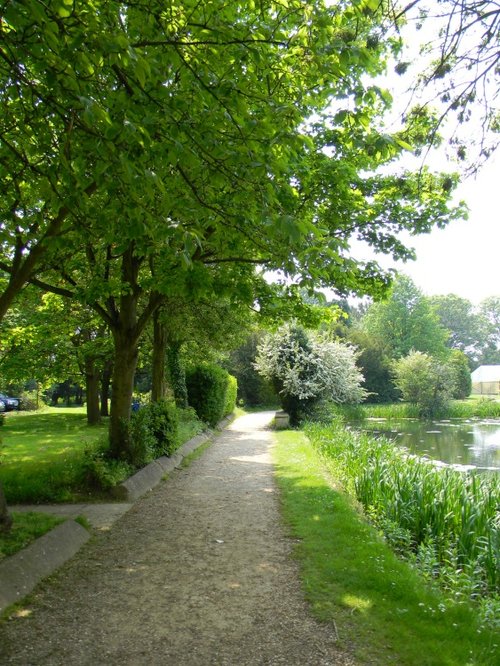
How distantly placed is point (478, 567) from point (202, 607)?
9.11 ft

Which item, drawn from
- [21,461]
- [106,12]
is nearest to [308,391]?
[21,461]

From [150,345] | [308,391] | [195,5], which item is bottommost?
[308,391]

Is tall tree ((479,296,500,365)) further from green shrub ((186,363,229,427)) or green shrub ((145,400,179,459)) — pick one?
green shrub ((145,400,179,459))

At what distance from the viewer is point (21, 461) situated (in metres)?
11.5

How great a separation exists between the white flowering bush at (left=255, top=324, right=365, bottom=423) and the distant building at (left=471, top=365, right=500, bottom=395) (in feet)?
165

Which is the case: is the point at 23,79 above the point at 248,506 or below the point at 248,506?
above

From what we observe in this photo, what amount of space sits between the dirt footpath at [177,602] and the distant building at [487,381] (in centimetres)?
6635

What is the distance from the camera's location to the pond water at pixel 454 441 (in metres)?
15.8

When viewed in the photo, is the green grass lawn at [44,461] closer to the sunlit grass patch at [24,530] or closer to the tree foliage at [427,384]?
the sunlit grass patch at [24,530]

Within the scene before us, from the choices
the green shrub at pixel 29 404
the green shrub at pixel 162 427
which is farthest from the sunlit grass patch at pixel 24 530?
the green shrub at pixel 29 404

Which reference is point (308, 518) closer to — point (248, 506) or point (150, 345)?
point (248, 506)

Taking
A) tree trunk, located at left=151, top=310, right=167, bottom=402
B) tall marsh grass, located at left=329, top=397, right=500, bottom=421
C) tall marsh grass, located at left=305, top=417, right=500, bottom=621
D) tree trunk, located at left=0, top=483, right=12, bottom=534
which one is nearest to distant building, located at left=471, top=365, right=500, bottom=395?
tall marsh grass, located at left=329, top=397, right=500, bottom=421

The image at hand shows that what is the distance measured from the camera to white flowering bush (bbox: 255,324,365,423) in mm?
22562

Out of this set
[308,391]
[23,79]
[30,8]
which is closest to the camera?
[30,8]
